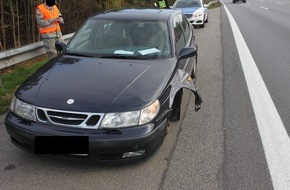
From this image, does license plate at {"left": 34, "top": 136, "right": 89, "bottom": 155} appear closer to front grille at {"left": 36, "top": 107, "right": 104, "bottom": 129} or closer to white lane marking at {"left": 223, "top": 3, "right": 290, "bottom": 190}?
front grille at {"left": 36, "top": 107, "right": 104, "bottom": 129}

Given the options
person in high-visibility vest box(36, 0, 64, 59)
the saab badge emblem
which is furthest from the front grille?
person in high-visibility vest box(36, 0, 64, 59)

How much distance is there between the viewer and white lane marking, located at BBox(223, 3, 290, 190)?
366cm

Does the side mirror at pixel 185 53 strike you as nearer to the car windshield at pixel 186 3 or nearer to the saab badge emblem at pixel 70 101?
the saab badge emblem at pixel 70 101

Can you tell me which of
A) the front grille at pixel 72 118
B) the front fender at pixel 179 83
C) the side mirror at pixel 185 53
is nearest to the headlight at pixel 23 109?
the front grille at pixel 72 118

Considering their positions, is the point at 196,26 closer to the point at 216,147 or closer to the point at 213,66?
the point at 213,66

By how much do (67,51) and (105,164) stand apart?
78.7 inches

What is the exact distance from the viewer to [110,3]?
13805 mm

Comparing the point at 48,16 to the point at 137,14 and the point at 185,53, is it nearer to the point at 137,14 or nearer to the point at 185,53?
the point at 137,14

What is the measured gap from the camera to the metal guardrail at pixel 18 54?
6805 mm

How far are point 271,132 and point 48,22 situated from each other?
4.92 m

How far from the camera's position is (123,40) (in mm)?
4914

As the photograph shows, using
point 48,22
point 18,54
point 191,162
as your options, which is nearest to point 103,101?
point 191,162

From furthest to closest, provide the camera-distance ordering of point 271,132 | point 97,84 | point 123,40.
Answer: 1. point 123,40
2. point 271,132
3. point 97,84

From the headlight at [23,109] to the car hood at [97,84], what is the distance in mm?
55
